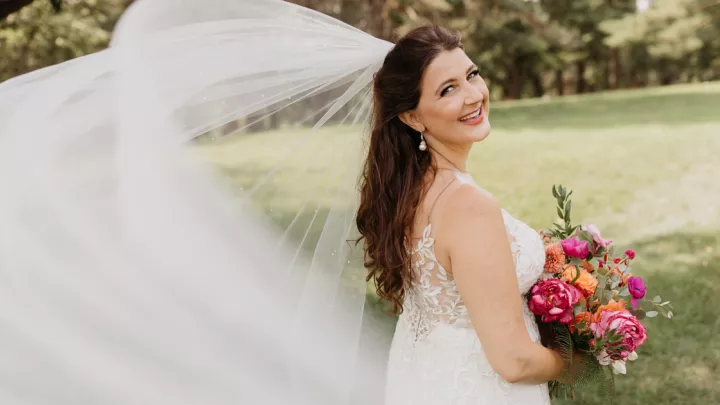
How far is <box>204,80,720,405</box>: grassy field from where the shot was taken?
314 cm

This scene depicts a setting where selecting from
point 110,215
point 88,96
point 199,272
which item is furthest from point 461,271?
point 88,96

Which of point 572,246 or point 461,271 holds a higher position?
point 461,271

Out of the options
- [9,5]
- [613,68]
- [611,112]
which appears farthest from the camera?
[613,68]

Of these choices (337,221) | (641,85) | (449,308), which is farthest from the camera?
(641,85)

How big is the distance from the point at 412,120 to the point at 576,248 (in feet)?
2.29

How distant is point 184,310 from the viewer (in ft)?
6.97

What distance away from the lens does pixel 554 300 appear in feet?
8.13

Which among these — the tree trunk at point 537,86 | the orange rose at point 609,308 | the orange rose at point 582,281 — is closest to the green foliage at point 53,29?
the orange rose at point 582,281

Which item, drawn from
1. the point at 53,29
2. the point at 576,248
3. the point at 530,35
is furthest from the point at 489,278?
the point at 530,35

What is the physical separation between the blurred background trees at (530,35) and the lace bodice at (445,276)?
13.1 feet

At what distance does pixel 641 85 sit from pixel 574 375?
39166mm

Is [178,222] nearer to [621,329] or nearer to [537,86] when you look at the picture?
[621,329]

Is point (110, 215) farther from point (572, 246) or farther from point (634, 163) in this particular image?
point (634, 163)

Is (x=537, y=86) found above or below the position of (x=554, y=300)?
below
